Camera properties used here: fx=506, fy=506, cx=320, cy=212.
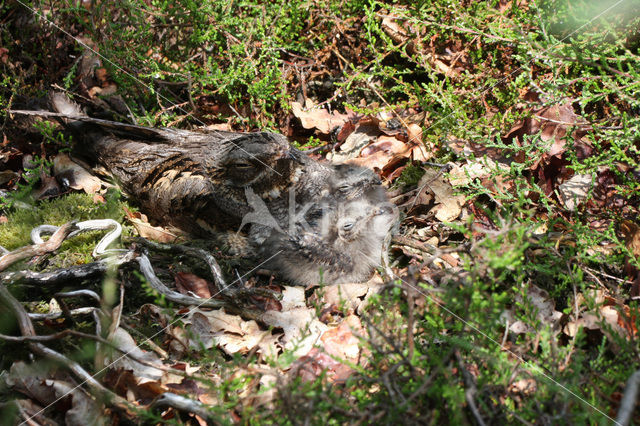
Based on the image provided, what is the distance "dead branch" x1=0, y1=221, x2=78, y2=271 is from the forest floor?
7cm

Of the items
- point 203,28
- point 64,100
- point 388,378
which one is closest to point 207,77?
point 203,28

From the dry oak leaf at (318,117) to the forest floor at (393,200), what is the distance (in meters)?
0.02

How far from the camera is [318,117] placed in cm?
447

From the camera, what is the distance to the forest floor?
183 cm

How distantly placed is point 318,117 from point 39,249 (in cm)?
245

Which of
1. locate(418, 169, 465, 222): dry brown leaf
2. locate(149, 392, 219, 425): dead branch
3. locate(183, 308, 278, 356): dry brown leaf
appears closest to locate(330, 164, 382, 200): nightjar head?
locate(418, 169, 465, 222): dry brown leaf

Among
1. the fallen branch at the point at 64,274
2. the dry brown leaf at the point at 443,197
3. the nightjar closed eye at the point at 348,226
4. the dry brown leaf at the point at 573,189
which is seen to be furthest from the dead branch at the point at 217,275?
the dry brown leaf at the point at 573,189

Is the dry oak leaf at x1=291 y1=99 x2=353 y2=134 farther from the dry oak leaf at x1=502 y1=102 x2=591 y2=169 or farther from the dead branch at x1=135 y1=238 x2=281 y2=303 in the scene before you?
the dead branch at x1=135 y1=238 x2=281 y2=303

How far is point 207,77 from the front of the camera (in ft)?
14.1

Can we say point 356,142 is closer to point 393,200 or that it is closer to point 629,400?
point 393,200

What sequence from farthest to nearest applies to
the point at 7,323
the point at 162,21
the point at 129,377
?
the point at 162,21
the point at 7,323
the point at 129,377

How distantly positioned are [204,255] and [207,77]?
6.01ft

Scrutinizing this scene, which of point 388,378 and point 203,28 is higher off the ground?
point 203,28

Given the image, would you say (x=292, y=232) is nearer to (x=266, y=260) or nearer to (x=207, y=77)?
(x=266, y=260)
